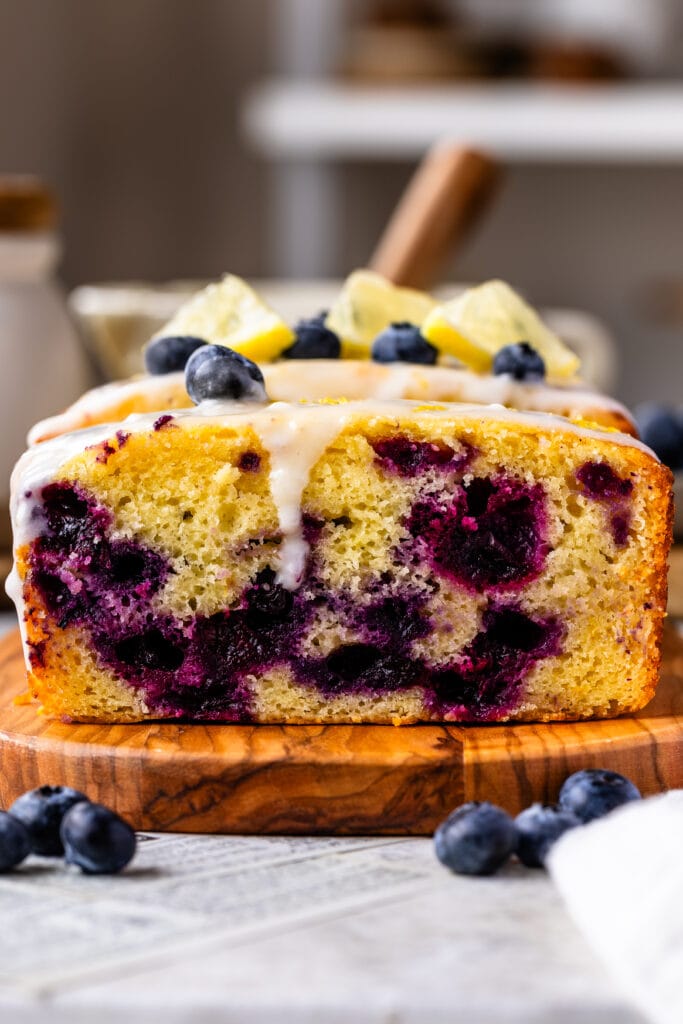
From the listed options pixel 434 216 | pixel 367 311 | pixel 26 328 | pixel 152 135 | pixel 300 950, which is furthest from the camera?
pixel 152 135

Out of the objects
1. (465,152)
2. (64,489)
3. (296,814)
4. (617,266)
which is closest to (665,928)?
(296,814)

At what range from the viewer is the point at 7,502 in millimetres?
2152

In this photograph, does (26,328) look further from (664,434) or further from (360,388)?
(664,434)

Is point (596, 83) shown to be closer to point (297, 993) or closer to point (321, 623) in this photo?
point (321, 623)

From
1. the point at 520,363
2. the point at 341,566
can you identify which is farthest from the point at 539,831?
the point at 520,363

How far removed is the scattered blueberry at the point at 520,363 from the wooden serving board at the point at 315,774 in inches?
21.5

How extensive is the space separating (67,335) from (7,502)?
0.94ft

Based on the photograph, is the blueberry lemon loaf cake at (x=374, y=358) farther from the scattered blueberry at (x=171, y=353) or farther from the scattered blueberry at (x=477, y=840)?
the scattered blueberry at (x=477, y=840)

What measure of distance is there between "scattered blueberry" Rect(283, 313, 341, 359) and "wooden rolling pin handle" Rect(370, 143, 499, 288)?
2.01 ft

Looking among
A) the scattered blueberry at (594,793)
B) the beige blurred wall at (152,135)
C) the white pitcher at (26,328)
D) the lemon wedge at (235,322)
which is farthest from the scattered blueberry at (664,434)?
the beige blurred wall at (152,135)

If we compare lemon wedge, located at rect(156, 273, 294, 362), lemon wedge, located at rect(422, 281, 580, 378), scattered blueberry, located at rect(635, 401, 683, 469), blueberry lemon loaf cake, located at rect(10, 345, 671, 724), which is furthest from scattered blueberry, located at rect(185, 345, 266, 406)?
scattered blueberry, located at rect(635, 401, 683, 469)

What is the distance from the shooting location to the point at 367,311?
2.00 m

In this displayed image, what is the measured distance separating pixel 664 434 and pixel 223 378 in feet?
3.27

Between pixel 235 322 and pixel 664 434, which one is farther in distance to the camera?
pixel 664 434
